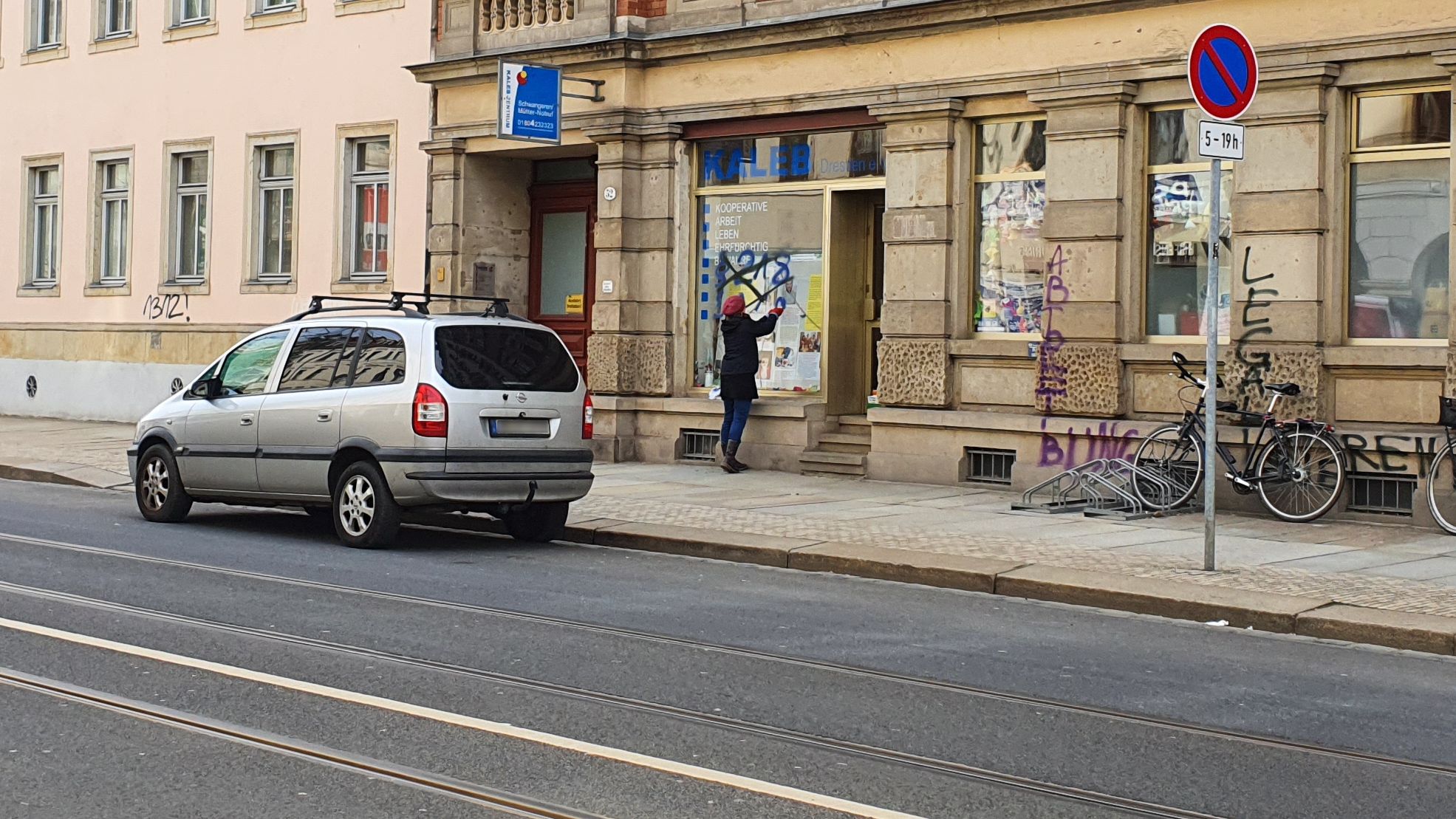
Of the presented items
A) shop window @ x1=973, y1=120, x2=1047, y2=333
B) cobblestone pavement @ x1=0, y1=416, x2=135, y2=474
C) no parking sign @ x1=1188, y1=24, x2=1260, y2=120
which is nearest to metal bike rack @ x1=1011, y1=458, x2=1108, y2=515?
shop window @ x1=973, y1=120, x2=1047, y2=333

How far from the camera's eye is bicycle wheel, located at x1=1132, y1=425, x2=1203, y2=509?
15.0m

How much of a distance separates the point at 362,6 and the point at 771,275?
768 centimetres

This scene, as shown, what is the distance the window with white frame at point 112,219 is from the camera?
27.4m

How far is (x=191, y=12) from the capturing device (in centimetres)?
2636

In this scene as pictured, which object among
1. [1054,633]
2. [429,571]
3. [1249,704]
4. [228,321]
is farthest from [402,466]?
[228,321]

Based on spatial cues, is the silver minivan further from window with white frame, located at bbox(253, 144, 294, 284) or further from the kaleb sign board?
window with white frame, located at bbox(253, 144, 294, 284)

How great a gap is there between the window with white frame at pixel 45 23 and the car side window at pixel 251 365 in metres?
16.6

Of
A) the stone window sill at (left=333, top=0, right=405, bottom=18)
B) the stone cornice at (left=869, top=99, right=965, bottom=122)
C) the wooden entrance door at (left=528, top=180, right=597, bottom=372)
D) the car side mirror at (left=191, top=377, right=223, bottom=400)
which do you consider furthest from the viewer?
the stone window sill at (left=333, top=0, right=405, bottom=18)

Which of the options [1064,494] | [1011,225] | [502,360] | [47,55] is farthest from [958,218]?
[47,55]

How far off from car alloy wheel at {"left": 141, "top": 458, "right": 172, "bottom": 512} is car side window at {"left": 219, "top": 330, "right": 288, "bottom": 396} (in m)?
0.94

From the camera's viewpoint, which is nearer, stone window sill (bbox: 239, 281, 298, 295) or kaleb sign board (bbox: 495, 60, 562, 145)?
kaleb sign board (bbox: 495, 60, 562, 145)

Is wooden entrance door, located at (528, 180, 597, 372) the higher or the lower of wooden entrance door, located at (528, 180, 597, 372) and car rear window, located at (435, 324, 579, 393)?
the higher

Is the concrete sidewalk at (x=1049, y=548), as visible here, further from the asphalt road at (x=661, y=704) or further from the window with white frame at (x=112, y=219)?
the window with white frame at (x=112, y=219)

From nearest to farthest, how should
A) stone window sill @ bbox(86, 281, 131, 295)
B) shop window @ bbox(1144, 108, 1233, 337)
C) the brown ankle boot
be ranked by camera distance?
shop window @ bbox(1144, 108, 1233, 337) → the brown ankle boot → stone window sill @ bbox(86, 281, 131, 295)
